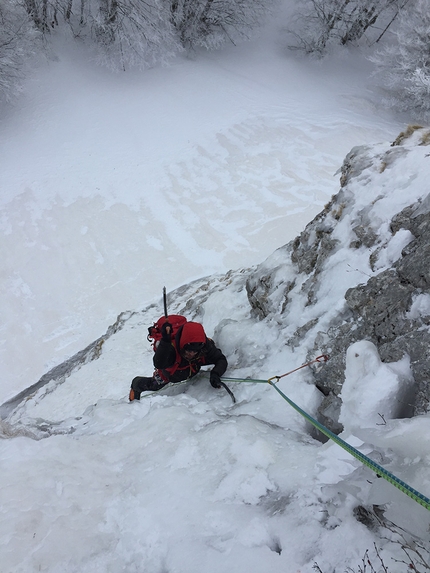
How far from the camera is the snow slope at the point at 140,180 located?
9633mm

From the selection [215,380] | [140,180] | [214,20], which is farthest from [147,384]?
[214,20]

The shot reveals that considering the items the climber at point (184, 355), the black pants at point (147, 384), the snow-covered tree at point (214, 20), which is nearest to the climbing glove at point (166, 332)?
the climber at point (184, 355)

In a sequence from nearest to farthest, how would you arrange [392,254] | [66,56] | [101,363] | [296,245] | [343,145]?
1. [392,254]
2. [296,245]
3. [101,363]
4. [343,145]
5. [66,56]

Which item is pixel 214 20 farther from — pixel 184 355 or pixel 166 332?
pixel 184 355

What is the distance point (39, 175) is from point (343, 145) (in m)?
10.5

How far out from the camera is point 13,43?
13016 mm

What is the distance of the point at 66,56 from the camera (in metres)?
15.4

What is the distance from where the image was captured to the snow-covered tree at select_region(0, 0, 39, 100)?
507 inches

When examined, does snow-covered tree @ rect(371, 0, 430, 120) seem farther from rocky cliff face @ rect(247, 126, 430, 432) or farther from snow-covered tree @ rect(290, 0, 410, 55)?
rocky cliff face @ rect(247, 126, 430, 432)

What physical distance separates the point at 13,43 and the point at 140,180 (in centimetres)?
692

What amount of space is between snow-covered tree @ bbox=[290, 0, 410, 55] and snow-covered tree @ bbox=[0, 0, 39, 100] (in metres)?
12.0

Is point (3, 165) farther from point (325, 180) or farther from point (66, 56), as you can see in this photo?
point (325, 180)

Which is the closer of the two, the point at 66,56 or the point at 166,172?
the point at 166,172

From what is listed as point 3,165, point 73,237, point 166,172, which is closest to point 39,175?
point 3,165
